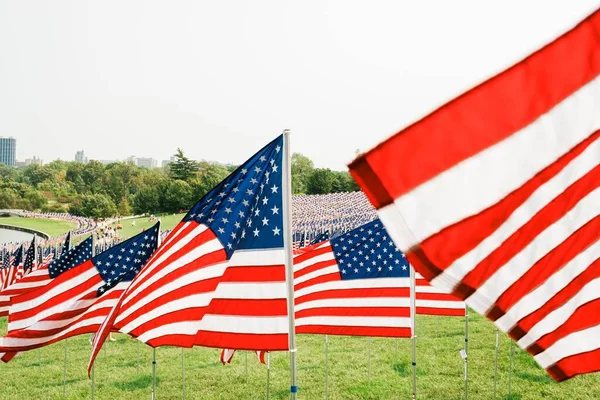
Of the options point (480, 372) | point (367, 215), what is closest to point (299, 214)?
point (367, 215)

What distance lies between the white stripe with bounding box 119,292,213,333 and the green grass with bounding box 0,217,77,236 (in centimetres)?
7578

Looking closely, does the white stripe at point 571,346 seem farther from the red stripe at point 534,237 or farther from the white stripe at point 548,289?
the red stripe at point 534,237

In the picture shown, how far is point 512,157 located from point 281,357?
47.3 feet

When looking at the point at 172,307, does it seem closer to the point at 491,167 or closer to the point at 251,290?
the point at 251,290

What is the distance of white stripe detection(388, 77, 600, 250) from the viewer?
2.67 m

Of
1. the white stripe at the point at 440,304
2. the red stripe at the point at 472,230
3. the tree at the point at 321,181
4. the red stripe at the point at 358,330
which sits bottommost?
the red stripe at the point at 358,330

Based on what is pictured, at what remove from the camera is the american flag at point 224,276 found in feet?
19.5

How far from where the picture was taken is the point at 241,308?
604 centimetres

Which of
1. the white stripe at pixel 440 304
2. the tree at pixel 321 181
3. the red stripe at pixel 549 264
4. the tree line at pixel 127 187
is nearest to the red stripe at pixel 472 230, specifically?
the red stripe at pixel 549 264

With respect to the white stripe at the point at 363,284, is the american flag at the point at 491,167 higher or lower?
higher

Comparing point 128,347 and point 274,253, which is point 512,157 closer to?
point 274,253

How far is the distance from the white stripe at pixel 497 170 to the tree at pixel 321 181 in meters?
93.4

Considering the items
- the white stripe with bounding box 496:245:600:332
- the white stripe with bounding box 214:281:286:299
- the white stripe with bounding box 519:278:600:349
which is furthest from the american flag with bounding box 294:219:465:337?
the white stripe with bounding box 496:245:600:332

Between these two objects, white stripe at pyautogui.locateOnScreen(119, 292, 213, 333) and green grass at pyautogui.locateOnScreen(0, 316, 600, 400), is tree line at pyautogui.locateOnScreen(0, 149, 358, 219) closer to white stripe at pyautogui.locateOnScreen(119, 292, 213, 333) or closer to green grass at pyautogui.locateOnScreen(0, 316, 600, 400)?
green grass at pyautogui.locateOnScreen(0, 316, 600, 400)
